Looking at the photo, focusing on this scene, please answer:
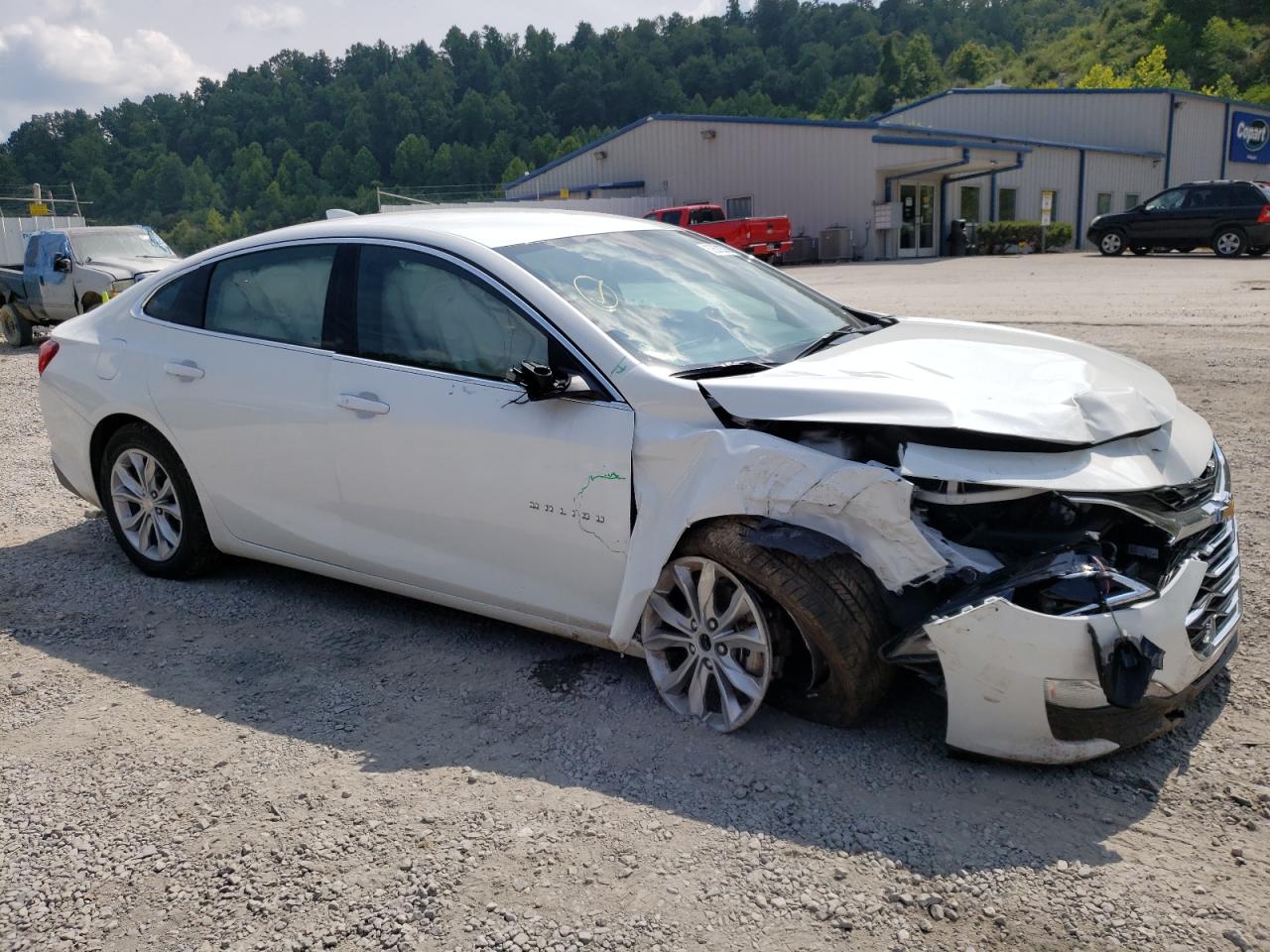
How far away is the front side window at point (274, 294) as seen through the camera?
4.46 metres

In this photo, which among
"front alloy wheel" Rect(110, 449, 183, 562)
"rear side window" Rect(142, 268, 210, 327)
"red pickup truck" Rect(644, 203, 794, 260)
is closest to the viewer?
"rear side window" Rect(142, 268, 210, 327)

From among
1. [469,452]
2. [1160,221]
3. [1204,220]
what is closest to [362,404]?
[469,452]

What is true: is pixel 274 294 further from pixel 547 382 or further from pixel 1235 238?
pixel 1235 238

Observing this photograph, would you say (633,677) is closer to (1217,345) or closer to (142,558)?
(142,558)

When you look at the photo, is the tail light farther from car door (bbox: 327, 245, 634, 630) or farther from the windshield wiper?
the windshield wiper

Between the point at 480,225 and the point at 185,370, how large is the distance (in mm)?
1540

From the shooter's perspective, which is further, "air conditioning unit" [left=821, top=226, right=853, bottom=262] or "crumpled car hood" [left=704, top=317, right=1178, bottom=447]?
"air conditioning unit" [left=821, top=226, right=853, bottom=262]

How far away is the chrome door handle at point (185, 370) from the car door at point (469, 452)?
0.87 meters

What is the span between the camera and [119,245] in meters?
16.5

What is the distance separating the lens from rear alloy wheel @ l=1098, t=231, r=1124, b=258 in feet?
89.8

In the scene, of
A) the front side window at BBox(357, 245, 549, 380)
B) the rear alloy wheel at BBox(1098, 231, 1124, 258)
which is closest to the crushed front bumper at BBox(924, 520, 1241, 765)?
the front side window at BBox(357, 245, 549, 380)

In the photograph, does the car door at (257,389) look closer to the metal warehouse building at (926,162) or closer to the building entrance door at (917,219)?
the metal warehouse building at (926,162)

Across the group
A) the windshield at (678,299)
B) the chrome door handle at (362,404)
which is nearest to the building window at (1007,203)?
the windshield at (678,299)

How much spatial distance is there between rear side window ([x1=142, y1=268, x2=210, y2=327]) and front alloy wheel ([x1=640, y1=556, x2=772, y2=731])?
105 inches
